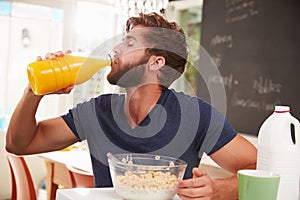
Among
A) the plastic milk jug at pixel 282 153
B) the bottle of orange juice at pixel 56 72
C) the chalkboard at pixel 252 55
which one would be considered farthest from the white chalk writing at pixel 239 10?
the plastic milk jug at pixel 282 153

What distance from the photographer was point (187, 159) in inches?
52.3

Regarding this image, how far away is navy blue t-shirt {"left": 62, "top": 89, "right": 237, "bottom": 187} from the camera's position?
131 cm

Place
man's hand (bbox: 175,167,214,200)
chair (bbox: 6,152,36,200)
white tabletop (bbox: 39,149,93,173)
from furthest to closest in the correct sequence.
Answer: chair (bbox: 6,152,36,200)
white tabletop (bbox: 39,149,93,173)
man's hand (bbox: 175,167,214,200)

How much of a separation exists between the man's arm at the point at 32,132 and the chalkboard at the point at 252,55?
1465 millimetres

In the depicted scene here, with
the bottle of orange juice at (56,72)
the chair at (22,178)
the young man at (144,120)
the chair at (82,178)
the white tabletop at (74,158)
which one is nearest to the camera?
the bottle of orange juice at (56,72)

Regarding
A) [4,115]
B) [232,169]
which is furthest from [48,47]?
[232,169]

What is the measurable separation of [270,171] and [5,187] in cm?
325

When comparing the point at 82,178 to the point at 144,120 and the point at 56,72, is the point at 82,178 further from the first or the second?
the point at 56,72

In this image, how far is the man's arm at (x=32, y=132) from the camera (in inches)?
53.3

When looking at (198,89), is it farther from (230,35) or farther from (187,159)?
(187,159)

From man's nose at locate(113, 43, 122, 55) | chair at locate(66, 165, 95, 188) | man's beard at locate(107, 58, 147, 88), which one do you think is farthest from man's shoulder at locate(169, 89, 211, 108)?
chair at locate(66, 165, 95, 188)

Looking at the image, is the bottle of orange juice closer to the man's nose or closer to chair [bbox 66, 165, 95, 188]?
the man's nose

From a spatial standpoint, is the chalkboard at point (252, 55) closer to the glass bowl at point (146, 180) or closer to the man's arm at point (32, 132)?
the man's arm at point (32, 132)

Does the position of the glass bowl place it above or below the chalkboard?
below
